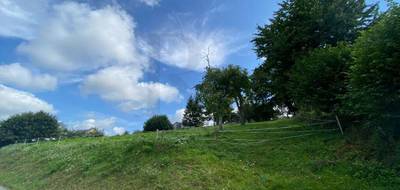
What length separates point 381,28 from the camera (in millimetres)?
12016

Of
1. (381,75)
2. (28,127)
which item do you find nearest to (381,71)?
(381,75)

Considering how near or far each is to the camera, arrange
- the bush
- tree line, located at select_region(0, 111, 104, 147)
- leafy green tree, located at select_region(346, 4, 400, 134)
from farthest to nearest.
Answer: tree line, located at select_region(0, 111, 104, 147)
the bush
leafy green tree, located at select_region(346, 4, 400, 134)

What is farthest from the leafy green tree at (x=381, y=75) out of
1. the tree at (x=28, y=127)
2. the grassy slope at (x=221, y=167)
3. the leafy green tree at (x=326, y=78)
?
the tree at (x=28, y=127)

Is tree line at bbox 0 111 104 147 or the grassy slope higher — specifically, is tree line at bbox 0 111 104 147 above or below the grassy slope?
above

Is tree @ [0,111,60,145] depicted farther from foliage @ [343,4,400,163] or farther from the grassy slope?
foliage @ [343,4,400,163]

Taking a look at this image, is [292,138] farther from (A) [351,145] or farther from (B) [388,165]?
(B) [388,165]

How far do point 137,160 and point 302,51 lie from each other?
13.2 metres

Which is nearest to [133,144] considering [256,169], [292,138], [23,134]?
[256,169]

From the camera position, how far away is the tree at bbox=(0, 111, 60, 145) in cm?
5853

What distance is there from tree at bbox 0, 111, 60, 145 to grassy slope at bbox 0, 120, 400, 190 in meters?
43.4

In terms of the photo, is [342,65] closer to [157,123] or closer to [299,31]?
[299,31]

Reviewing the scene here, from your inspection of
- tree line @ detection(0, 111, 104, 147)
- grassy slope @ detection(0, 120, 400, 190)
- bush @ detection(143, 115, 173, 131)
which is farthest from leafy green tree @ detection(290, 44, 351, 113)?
tree line @ detection(0, 111, 104, 147)

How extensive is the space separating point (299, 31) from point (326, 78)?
678cm

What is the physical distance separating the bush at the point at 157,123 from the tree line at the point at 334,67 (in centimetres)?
1660
